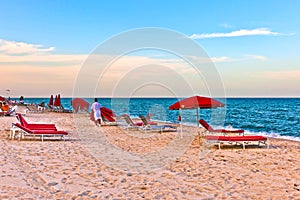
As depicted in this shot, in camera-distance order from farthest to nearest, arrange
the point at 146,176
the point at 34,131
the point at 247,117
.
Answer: the point at 247,117
the point at 34,131
the point at 146,176

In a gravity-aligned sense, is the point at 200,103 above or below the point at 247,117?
above

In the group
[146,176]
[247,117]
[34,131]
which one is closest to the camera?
[146,176]

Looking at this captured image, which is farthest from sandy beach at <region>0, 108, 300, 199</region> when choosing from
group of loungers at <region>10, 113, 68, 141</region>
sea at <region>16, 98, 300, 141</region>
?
sea at <region>16, 98, 300, 141</region>

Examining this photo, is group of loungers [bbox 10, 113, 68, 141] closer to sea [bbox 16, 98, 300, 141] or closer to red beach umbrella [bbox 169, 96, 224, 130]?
red beach umbrella [bbox 169, 96, 224, 130]

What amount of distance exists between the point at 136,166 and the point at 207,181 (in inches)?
72.3

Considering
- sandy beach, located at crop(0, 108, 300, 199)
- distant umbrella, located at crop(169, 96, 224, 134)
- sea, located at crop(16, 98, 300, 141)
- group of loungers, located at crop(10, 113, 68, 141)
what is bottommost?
sea, located at crop(16, 98, 300, 141)

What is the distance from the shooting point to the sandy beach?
18.1 ft

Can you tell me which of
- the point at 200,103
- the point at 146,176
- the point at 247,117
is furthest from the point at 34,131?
the point at 247,117

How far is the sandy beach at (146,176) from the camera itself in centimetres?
550

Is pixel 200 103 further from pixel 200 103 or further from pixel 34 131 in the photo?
pixel 34 131

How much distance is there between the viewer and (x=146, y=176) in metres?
6.73

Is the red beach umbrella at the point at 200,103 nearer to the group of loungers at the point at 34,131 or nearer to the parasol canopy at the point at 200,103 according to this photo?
the parasol canopy at the point at 200,103

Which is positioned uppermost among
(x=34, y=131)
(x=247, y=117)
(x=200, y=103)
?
(x=200, y=103)

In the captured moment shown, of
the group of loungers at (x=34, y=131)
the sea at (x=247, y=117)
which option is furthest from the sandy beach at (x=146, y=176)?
the sea at (x=247, y=117)
